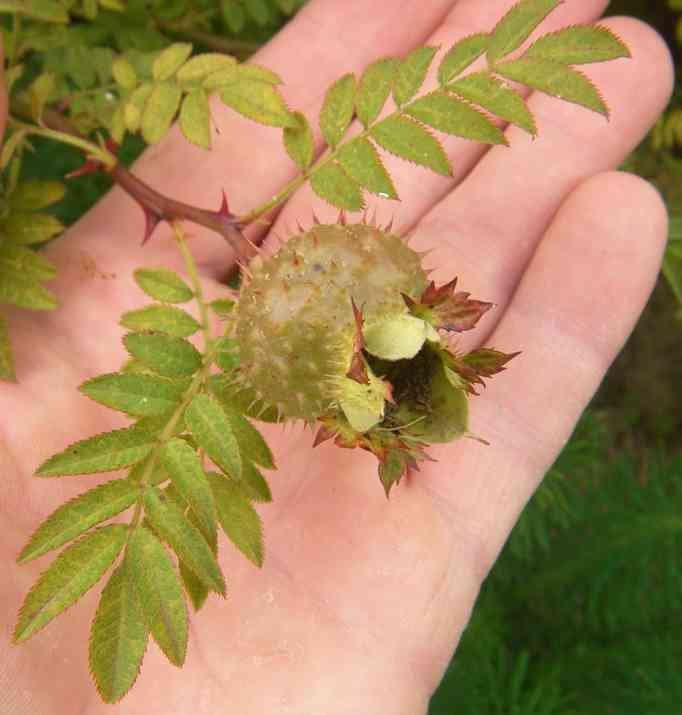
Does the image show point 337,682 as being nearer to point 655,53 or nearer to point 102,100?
point 102,100

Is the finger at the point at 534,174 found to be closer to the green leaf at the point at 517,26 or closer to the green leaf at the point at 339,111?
the green leaf at the point at 339,111

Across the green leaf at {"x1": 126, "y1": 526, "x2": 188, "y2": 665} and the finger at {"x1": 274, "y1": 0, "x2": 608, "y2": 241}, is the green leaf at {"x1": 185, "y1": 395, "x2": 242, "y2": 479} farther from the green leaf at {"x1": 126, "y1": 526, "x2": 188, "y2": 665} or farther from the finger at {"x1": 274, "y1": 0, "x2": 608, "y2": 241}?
the finger at {"x1": 274, "y1": 0, "x2": 608, "y2": 241}

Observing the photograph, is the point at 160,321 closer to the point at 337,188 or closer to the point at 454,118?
the point at 337,188

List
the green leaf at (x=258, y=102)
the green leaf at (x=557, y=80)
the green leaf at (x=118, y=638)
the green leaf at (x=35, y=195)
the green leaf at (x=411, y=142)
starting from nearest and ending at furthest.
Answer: the green leaf at (x=118, y=638) < the green leaf at (x=557, y=80) < the green leaf at (x=411, y=142) < the green leaf at (x=258, y=102) < the green leaf at (x=35, y=195)

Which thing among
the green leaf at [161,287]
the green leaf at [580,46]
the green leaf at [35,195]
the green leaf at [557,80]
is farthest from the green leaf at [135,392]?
the green leaf at [580,46]

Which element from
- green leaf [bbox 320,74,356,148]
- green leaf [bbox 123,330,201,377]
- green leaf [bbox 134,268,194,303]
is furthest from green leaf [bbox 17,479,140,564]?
green leaf [bbox 320,74,356,148]

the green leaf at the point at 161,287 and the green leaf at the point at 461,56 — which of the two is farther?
the green leaf at the point at 161,287

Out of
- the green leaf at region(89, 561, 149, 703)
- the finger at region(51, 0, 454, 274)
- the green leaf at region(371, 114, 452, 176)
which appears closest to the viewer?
the green leaf at region(89, 561, 149, 703)

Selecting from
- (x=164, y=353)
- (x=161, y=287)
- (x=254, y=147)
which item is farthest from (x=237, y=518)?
(x=254, y=147)
